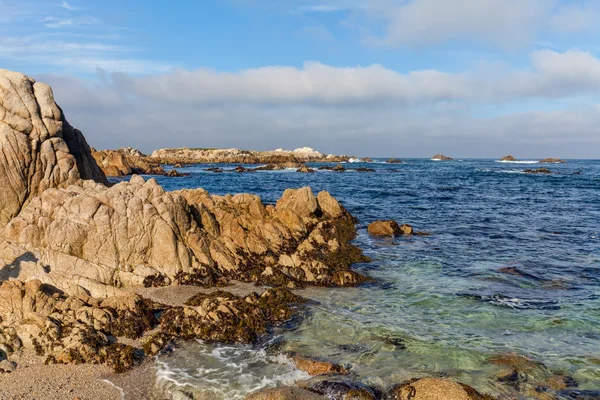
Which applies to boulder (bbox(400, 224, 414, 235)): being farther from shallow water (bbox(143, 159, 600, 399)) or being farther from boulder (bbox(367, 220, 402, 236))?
shallow water (bbox(143, 159, 600, 399))

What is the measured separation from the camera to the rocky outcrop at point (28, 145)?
17.0 meters

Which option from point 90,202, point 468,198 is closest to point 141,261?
point 90,202

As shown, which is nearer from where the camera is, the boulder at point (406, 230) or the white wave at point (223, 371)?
the white wave at point (223, 371)

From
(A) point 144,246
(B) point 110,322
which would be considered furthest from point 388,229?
(B) point 110,322

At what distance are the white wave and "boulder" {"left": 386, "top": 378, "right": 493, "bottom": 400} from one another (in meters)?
2.27

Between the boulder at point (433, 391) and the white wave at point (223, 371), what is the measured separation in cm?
227

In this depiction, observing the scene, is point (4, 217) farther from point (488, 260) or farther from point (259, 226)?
point (488, 260)

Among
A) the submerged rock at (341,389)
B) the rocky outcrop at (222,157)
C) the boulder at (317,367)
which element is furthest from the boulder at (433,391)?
the rocky outcrop at (222,157)

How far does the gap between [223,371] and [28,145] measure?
13.5 m

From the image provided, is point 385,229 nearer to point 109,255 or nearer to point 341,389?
point 109,255

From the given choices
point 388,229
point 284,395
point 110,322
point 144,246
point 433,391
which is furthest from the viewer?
point 388,229

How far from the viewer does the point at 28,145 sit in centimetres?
1769

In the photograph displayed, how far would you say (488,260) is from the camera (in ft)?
70.7

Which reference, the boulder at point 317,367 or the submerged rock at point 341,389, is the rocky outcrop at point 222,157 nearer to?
the boulder at point 317,367
